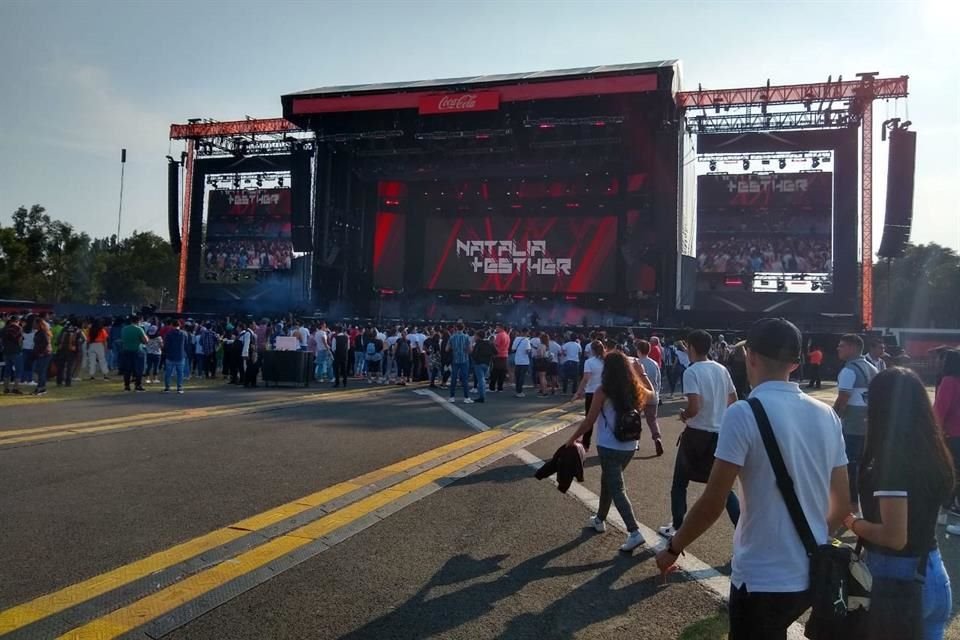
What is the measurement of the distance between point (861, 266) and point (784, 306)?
3306mm

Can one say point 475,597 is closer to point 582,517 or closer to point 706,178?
point 582,517

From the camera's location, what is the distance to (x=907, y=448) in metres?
2.79

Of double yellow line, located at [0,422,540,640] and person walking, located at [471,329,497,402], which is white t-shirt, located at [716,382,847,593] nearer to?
double yellow line, located at [0,422,540,640]

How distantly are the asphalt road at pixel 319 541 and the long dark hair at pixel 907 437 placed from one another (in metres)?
1.84

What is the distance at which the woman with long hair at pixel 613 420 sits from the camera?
19.6 ft

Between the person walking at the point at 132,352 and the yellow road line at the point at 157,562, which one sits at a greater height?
the person walking at the point at 132,352

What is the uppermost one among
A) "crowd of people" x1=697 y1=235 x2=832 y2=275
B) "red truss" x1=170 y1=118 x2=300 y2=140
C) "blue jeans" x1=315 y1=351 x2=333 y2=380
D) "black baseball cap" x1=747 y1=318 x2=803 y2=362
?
"red truss" x1=170 y1=118 x2=300 y2=140

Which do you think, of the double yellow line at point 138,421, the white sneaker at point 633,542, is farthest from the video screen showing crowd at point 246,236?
the white sneaker at point 633,542

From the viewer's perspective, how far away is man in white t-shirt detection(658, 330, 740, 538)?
18.9 feet

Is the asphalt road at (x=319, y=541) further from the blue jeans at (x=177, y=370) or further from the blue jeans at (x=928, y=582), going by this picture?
the blue jeans at (x=177, y=370)

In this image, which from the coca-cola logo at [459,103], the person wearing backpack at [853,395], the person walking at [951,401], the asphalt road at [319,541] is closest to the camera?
the asphalt road at [319,541]

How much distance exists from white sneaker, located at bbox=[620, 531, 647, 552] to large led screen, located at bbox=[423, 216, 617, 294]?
28.9m

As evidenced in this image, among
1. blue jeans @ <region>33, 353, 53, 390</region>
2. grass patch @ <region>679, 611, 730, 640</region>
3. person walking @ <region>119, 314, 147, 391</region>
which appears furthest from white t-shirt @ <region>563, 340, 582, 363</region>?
grass patch @ <region>679, 611, 730, 640</region>

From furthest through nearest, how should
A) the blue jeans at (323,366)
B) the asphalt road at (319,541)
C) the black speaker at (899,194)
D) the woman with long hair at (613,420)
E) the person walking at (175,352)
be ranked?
the black speaker at (899,194)
the blue jeans at (323,366)
the person walking at (175,352)
the woman with long hair at (613,420)
the asphalt road at (319,541)
